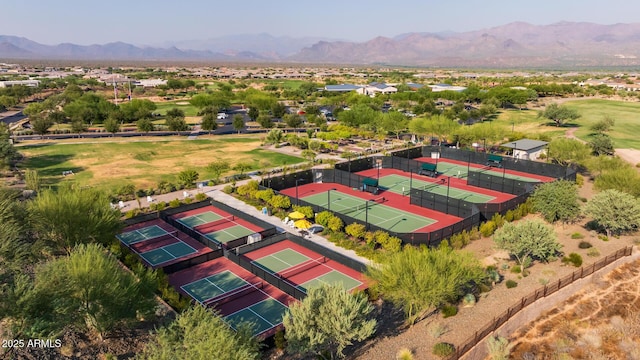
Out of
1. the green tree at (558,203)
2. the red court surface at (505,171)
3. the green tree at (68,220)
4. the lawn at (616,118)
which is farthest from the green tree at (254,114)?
the green tree at (558,203)

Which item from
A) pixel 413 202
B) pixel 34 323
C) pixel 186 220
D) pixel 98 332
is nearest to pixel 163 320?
pixel 98 332

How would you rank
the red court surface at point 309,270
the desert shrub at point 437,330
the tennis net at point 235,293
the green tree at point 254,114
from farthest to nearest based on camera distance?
the green tree at point 254,114 → the red court surface at point 309,270 → the tennis net at point 235,293 → the desert shrub at point 437,330

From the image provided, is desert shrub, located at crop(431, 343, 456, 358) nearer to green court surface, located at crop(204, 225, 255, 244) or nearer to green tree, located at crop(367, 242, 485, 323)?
green tree, located at crop(367, 242, 485, 323)

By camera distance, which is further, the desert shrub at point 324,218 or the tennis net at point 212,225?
the tennis net at point 212,225

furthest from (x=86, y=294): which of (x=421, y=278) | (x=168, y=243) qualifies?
(x=421, y=278)

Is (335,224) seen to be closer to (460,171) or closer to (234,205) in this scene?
(234,205)

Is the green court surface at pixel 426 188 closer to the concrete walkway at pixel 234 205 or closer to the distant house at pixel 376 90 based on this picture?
the concrete walkway at pixel 234 205

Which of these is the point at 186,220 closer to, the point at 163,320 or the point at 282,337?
the point at 163,320
